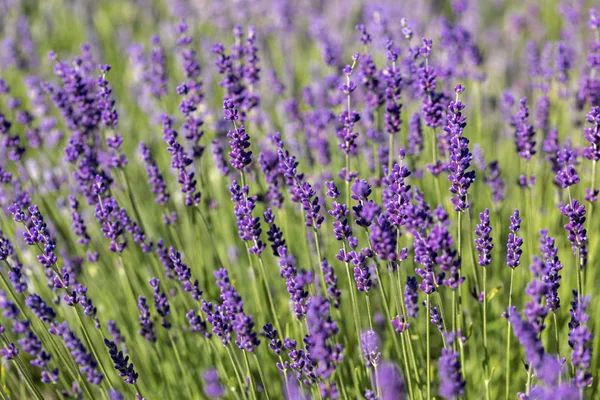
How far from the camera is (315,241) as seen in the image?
108 inches

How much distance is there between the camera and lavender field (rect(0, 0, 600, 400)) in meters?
2.23

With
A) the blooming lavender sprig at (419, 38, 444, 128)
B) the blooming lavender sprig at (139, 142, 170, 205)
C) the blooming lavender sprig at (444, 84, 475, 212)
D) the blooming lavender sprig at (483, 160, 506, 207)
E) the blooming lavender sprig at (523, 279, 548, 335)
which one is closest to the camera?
the blooming lavender sprig at (523, 279, 548, 335)

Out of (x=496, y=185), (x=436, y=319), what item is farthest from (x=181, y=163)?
(x=496, y=185)

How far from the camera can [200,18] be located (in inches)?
314

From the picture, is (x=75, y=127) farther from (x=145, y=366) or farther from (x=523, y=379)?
(x=523, y=379)

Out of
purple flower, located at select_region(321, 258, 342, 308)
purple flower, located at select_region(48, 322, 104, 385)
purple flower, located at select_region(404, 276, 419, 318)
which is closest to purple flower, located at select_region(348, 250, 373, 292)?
purple flower, located at select_region(321, 258, 342, 308)

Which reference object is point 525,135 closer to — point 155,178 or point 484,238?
point 484,238

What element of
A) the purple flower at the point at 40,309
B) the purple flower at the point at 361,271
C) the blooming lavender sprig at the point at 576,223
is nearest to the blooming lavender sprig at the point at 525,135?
the blooming lavender sprig at the point at 576,223

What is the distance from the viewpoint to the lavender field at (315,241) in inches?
87.9

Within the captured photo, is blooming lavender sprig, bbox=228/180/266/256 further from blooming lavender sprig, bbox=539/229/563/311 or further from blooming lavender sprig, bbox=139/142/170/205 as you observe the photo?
blooming lavender sprig, bbox=539/229/563/311

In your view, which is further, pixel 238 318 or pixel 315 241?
pixel 315 241

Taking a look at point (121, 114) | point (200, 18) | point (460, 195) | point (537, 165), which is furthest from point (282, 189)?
point (200, 18)

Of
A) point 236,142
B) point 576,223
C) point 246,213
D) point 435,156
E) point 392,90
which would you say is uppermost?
point 392,90

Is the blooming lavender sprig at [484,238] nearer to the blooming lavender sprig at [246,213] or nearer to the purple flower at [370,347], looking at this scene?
the purple flower at [370,347]
